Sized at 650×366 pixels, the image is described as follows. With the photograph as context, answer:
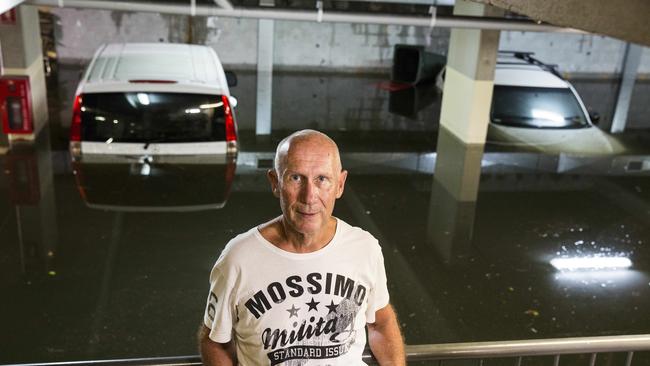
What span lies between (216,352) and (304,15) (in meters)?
7.59

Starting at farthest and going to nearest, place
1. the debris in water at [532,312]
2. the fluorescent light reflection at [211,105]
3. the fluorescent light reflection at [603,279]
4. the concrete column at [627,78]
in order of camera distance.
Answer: the concrete column at [627,78]
the fluorescent light reflection at [211,105]
the fluorescent light reflection at [603,279]
the debris in water at [532,312]

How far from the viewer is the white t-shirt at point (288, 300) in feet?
7.01

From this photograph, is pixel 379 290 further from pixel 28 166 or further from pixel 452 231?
pixel 28 166

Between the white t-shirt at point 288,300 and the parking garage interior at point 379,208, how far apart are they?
62.3 inches

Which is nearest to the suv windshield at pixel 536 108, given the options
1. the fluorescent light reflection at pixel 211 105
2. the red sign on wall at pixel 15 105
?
the fluorescent light reflection at pixel 211 105

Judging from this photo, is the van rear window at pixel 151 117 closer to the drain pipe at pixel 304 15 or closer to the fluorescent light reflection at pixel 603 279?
the drain pipe at pixel 304 15

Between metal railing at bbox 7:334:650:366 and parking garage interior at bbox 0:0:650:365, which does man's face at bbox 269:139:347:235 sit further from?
parking garage interior at bbox 0:0:650:365

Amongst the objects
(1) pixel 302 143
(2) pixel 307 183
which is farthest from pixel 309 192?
(1) pixel 302 143

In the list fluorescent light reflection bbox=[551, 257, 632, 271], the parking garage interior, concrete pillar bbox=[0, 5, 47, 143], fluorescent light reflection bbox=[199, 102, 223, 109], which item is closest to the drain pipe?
the parking garage interior

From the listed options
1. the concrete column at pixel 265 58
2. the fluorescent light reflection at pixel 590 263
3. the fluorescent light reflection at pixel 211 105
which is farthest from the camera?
the concrete column at pixel 265 58

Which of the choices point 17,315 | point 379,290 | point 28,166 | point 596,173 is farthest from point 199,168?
point 379,290

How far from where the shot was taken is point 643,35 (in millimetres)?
2592

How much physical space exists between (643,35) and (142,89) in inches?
208

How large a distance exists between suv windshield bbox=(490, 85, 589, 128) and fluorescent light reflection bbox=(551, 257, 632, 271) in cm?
471
